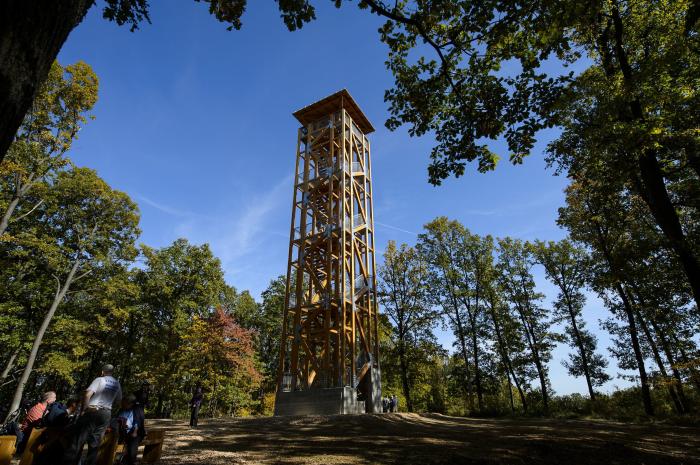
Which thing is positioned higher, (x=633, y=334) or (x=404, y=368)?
(x=633, y=334)

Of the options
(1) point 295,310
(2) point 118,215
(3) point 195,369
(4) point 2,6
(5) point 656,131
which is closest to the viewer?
(4) point 2,6

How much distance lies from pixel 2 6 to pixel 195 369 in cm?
2355

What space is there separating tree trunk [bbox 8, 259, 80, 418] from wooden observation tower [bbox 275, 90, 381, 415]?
1241cm

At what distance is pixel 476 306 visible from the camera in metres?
26.7

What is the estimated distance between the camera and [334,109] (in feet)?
75.7

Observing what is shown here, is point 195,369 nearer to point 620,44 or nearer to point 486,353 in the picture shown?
point 486,353

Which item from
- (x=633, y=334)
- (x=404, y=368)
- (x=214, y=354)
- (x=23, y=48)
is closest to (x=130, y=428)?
(x=23, y=48)

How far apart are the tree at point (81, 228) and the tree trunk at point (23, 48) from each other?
23.6 meters

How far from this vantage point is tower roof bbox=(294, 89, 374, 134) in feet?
72.2

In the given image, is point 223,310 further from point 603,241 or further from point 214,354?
point 603,241

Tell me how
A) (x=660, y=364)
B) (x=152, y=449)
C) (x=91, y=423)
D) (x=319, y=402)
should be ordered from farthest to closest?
(x=660, y=364), (x=319, y=402), (x=152, y=449), (x=91, y=423)

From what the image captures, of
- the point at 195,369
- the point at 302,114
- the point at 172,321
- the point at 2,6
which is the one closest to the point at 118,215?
the point at 172,321

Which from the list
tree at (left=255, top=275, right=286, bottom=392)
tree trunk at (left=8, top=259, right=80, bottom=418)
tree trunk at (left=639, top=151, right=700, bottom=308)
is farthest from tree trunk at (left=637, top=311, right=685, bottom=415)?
tree trunk at (left=8, top=259, right=80, bottom=418)

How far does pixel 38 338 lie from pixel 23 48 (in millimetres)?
22860
